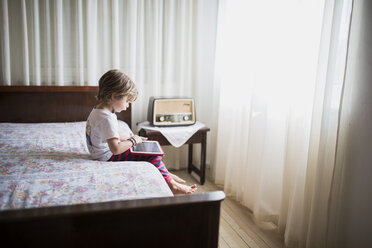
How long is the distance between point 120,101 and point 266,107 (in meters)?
1.01

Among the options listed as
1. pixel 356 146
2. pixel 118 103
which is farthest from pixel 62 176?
pixel 356 146

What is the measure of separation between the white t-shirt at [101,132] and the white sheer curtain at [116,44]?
1.17m

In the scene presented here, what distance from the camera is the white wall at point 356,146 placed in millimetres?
1421

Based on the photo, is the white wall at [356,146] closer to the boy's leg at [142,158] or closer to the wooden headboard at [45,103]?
the boy's leg at [142,158]

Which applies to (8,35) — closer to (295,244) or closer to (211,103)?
(211,103)

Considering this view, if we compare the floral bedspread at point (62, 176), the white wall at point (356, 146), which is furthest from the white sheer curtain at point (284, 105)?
the floral bedspread at point (62, 176)

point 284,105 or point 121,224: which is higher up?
point 284,105

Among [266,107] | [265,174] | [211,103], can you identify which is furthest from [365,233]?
[211,103]

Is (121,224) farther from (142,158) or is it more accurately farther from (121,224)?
(142,158)

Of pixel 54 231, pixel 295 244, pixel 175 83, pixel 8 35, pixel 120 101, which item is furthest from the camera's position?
pixel 175 83

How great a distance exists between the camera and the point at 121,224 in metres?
0.92

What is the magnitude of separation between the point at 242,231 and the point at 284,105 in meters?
0.88

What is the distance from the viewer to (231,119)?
2.62 metres

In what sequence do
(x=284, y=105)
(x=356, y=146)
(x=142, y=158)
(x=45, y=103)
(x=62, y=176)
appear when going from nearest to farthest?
1. (x=62, y=176)
2. (x=356, y=146)
3. (x=142, y=158)
4. (x=284, y=105)
5. (x=45, y=103)
